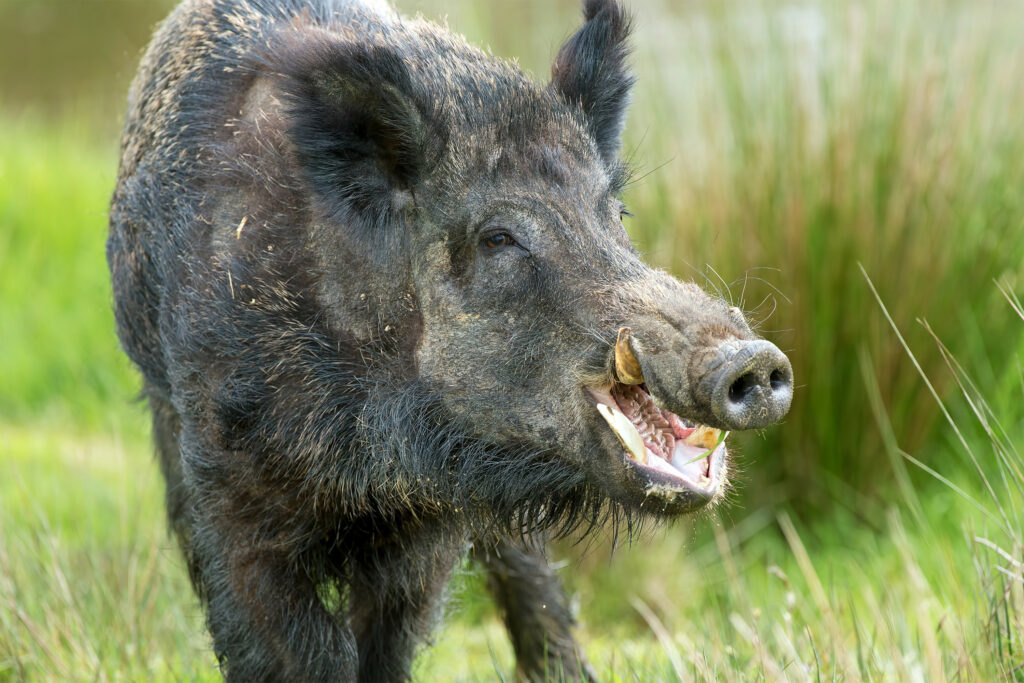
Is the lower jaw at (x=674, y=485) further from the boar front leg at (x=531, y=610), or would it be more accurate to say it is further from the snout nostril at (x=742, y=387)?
the boar front leg at (x=531, y=610)

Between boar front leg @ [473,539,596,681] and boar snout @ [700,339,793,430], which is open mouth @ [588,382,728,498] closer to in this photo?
boar snout @ [700,339,793,430]

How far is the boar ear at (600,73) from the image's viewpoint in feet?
12.8

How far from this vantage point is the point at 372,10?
4426mm

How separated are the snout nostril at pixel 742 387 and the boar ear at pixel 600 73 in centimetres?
134

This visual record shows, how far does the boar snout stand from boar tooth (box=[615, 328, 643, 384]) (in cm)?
28

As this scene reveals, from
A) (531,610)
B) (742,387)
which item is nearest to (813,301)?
(531,610)

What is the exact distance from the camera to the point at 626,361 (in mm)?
3027

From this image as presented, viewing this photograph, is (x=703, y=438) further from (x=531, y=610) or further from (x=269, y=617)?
(x=531, y=610)

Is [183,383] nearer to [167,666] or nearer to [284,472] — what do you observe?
[284,472]

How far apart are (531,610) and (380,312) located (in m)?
1.77

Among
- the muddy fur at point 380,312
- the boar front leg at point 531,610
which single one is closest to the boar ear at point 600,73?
the muddy fur at point 380,312

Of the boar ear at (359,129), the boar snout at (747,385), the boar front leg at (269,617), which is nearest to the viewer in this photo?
the boar snout at (747,385)

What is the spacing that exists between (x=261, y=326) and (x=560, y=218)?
0.96 metres

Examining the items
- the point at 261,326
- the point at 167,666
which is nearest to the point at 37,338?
the point at 167,666
